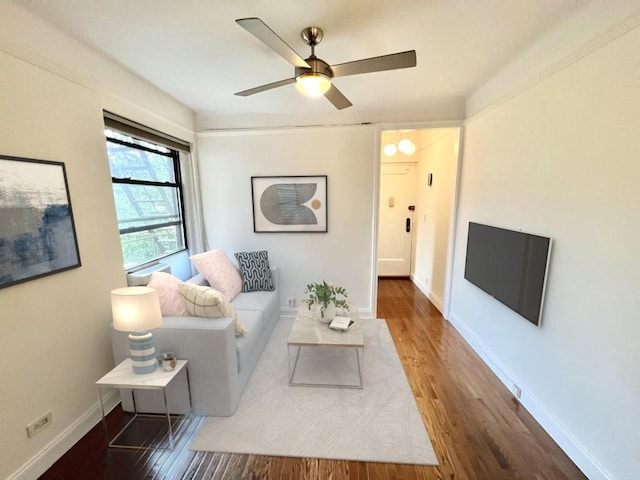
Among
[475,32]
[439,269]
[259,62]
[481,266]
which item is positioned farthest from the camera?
[439,269]

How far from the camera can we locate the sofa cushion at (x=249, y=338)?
6.74 ft

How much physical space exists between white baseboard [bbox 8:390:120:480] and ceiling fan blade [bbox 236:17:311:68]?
249 cm

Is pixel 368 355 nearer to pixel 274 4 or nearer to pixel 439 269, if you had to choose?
pixel 439 269

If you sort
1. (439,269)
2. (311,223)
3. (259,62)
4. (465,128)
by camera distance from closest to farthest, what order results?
(259,62) → (465,128) → (311,223) → (439,269)

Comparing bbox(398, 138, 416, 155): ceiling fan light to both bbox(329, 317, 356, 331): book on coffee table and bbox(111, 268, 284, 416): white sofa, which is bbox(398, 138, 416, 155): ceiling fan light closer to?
bbox(329, 317, 356, 331): book on coffee table

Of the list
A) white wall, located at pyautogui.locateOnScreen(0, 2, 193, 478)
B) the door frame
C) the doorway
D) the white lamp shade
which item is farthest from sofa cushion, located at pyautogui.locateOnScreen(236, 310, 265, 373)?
the doorway

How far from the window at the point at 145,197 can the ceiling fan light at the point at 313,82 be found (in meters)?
1.62

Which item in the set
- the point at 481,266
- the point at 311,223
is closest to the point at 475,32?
the point at 481,266

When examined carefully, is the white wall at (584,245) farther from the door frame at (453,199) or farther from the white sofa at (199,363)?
the white sofa at (199,363)

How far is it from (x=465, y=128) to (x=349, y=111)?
1318 mm

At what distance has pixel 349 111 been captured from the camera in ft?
10.3

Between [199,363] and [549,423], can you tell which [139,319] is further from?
[549,423]

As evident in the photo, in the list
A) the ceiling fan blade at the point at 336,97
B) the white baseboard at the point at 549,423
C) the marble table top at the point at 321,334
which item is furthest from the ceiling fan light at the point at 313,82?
the white baseboard at the point at 549,423

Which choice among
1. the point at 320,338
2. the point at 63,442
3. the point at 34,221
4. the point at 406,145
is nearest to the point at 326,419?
the point at 320,338
